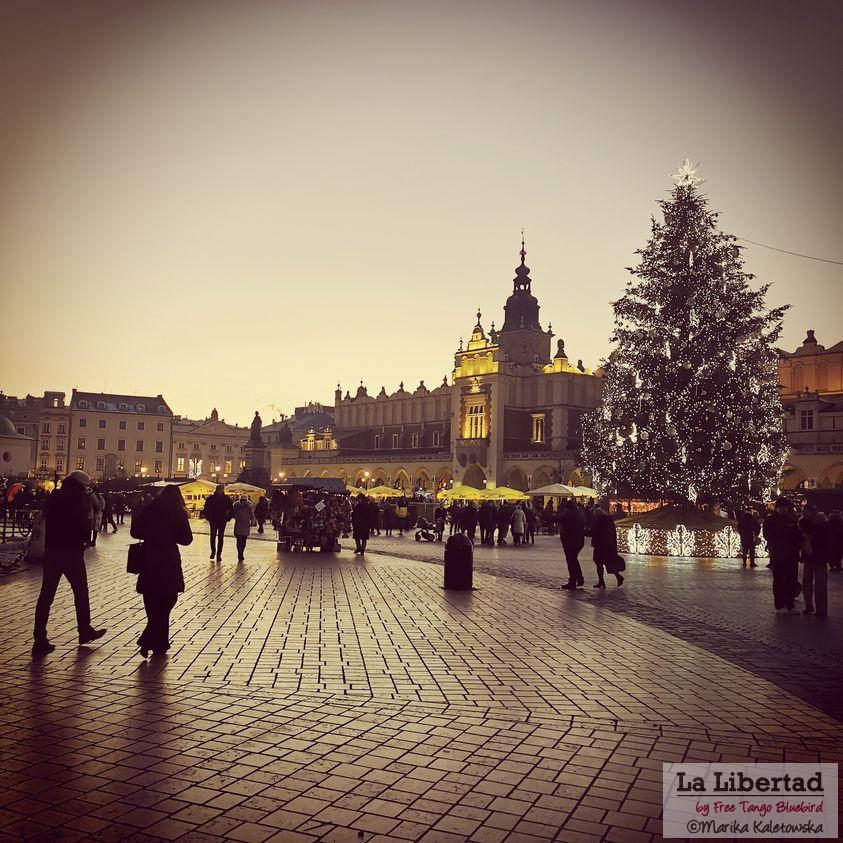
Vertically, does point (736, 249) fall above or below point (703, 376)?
above

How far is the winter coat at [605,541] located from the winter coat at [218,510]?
8426 millimetres

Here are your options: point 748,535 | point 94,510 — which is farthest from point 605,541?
point 94,510

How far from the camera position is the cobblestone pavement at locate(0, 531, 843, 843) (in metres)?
3.80

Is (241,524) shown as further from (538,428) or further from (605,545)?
(538,428)

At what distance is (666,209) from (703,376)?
23.4 ft

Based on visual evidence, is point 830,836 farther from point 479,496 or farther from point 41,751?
point 479,496

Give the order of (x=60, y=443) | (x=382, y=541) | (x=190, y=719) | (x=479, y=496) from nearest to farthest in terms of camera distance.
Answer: (x=190, y=719) < (x=382, y=541) < (x=479, y=496) < (x=60, y=443)

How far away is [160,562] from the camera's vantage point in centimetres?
758

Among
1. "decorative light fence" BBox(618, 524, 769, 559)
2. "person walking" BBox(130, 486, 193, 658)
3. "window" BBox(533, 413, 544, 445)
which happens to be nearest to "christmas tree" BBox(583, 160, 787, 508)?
"decorative light fence" BBox(618, 524, 769, 559)

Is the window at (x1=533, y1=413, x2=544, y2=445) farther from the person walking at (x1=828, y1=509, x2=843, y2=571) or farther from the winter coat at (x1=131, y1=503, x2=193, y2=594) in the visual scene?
the winter coat at (x1=131, y1=503, x2=193, y2=594)

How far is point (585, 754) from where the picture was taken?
4777mm

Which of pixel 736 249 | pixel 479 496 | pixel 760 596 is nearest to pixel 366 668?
pixel 760 596

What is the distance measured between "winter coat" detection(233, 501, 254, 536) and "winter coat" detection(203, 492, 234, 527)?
23 centimetres

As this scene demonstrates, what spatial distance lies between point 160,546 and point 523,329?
247 feet
